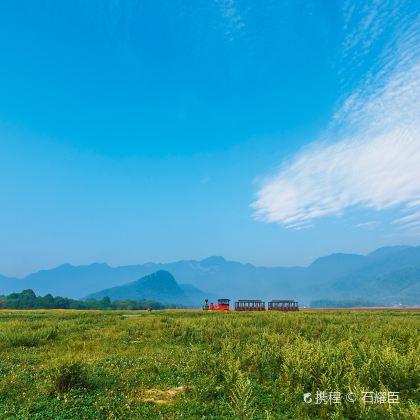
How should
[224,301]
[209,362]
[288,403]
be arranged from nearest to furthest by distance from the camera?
[288,403]
[209,362]
[224,301]

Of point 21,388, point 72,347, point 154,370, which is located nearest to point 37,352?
point 72,347

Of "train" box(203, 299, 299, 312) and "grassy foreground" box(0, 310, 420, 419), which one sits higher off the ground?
"grassy foreground" box(0, 310, 420, 419)

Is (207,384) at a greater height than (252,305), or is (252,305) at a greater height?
(207,384)

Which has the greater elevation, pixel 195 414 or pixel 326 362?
pixel 326 362

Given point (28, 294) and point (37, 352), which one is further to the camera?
point (28, 294)

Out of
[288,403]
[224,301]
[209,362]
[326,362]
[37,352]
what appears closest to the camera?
[288,403]

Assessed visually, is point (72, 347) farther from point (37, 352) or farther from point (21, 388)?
point (21, 388)

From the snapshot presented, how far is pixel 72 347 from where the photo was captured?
51.3 feet

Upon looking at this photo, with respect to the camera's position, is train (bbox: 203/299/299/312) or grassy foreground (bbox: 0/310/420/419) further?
train (bbox: 203/299/299/312)

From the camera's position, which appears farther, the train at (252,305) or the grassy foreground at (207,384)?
the train at (252,305)

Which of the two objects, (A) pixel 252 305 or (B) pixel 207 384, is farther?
(A) pixel 252 305

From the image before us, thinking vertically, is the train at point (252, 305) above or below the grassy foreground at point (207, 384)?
below

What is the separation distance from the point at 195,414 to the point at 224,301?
45754 millimetres

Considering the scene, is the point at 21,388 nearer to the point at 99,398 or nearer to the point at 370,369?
the point at 99,398
